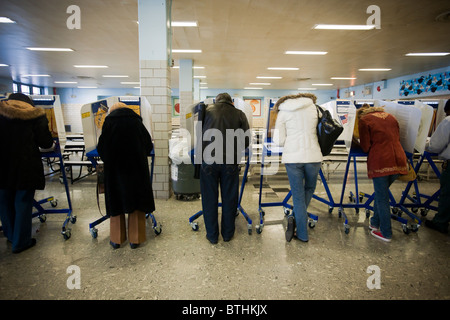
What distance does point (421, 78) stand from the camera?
10.0 meters

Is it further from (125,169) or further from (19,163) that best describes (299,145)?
(19,163)

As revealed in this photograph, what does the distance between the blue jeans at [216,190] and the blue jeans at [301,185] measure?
2.04ft

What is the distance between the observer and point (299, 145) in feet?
7.96

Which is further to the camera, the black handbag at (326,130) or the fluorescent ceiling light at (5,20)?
the fluorescent ceiling light at (5,20)

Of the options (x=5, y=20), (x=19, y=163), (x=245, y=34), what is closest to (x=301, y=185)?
(x=19, y=163)

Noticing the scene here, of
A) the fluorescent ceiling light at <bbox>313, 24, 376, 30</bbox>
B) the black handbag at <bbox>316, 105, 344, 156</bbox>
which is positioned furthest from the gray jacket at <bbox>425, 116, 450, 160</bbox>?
the fluorescent ceiling light at <bbox>313, 24, 376, 30</bbox>

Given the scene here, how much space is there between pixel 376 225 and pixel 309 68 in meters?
8.22

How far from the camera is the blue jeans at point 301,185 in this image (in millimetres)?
2492

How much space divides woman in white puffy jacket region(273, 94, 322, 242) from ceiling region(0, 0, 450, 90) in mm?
2699

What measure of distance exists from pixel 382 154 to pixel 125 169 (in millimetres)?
2696

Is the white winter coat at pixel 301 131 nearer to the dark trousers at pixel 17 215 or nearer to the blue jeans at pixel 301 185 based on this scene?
the blue jeans at pixel 301 185

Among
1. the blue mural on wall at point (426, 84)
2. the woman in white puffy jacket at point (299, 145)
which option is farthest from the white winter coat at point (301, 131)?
the blue mural on wall at point (426, 84)

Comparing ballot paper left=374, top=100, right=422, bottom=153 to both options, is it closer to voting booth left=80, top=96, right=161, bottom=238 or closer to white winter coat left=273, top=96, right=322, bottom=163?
white winter coat left=273, top=96, right=322, bottom=163
